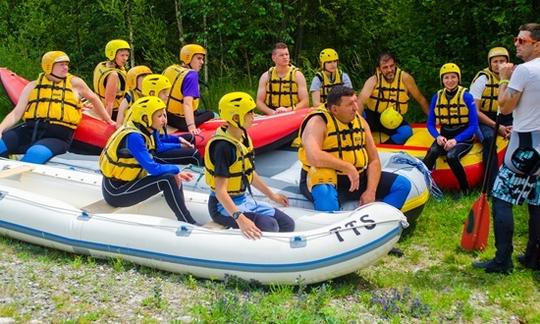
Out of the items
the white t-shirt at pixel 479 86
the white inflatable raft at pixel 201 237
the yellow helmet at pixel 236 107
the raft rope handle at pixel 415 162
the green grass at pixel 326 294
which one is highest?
the yellow helmet at pixel 236 107

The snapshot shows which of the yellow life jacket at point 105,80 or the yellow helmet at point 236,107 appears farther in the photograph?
the yellow life jacket at point 105,80

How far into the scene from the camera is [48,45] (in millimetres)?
11125

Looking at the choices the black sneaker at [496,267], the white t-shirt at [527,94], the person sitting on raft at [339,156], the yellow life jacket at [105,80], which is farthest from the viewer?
the yellow life jacket at [105,80]

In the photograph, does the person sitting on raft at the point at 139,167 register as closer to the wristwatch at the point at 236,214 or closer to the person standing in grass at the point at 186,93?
the wristwatch at the point at 236,214

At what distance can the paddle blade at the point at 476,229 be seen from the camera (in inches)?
179

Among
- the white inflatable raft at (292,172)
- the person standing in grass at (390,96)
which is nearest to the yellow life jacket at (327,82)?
the person standing in grass at (390,96)

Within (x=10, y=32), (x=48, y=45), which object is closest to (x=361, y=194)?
(x=48, y=45)

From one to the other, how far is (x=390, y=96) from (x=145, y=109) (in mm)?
2763

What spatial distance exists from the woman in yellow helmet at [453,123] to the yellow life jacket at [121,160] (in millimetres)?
2561

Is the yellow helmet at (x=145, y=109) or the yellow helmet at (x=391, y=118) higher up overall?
the yellow helmet at (x=145, y=109)

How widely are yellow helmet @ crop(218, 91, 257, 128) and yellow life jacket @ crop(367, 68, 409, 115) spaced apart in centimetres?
268

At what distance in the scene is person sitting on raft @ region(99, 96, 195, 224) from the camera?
4605 mm

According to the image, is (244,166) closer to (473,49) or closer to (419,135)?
(419,135)

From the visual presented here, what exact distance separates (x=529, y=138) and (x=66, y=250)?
3149mm
